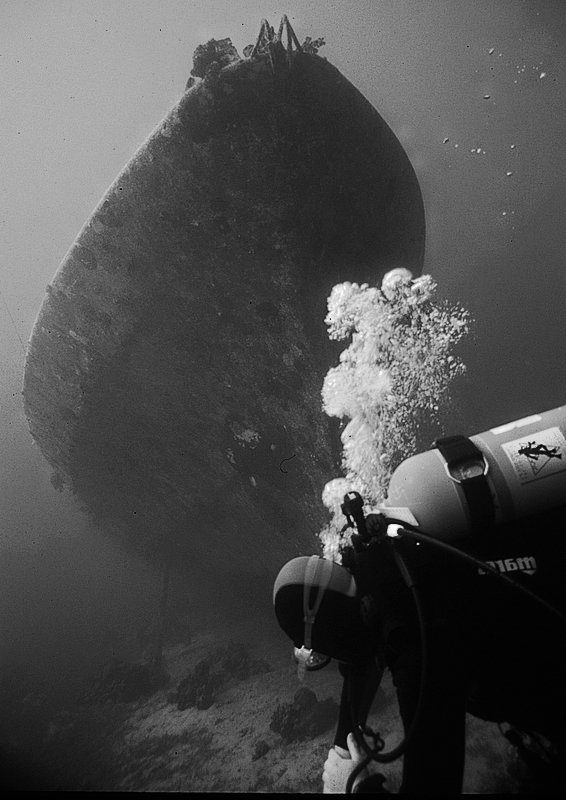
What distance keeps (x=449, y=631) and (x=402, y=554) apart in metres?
0.32

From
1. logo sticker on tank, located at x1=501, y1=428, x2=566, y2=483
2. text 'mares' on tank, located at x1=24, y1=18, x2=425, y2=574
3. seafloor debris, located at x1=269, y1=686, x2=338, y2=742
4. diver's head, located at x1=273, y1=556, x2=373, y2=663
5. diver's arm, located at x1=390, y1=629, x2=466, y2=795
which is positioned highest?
text 'mares' on tank, located at x1=24, y1=18, x2=425, y2=574

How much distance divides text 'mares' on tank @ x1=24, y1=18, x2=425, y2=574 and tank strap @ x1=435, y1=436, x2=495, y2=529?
366cm

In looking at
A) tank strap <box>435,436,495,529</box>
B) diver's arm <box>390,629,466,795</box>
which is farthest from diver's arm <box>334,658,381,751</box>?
tank strap <box>435,436,495,529</box>

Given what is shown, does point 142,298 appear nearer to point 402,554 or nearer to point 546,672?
point 402,554

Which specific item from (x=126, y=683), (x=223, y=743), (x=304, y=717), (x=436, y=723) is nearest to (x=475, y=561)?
(x=436, y=723)

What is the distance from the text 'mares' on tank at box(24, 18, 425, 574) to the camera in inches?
176

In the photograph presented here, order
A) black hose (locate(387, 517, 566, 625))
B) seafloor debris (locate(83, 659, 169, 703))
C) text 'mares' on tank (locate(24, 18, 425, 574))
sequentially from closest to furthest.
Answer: black hose (locate(387, 517, 566, 625))
text 'mares' on tank (locate(24, 18, 425, 574))
seafloor debris (locate(83, 659, 169, 703))

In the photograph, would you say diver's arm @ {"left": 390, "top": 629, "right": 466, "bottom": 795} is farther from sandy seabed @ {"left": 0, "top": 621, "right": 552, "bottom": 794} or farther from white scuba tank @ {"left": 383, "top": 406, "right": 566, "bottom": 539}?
sandy seabed @ {"left": 0, "top": 621, "right": 552, "bottom": 794}


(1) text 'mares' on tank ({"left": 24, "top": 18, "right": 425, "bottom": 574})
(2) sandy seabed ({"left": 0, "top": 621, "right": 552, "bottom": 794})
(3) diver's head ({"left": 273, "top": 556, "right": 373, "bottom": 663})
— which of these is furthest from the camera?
(1) text 'mares' on tank ({"left": 24, "top": 18, "right": 425, "bottom": 574})

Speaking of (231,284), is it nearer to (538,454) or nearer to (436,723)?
(538,454)

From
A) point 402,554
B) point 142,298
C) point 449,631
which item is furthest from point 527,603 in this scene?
point 142,298

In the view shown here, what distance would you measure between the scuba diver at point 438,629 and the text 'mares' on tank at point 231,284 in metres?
3.81

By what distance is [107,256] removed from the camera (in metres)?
5.06

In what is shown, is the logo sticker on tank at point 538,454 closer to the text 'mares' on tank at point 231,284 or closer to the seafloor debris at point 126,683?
the text 'mares' on tank at point 231,284
